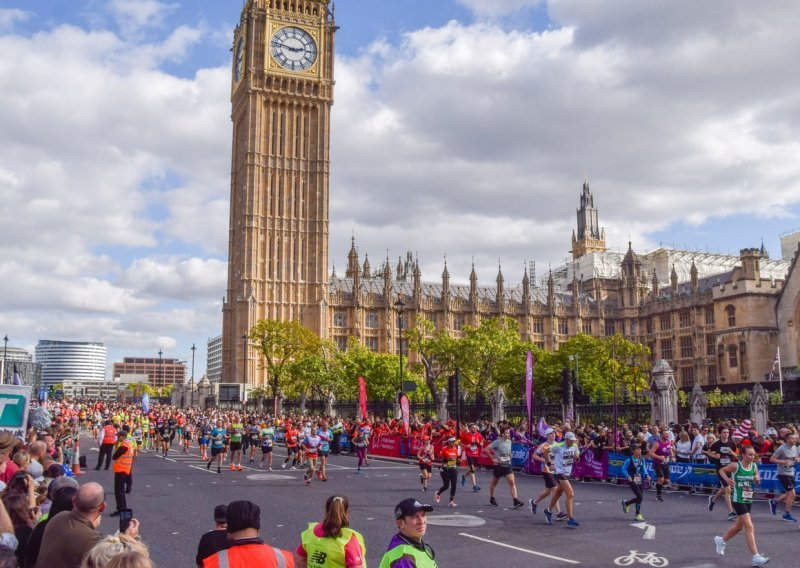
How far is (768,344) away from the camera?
6512cm

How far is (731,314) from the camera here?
69.6 metres

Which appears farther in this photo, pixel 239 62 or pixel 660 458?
pixel 239 62

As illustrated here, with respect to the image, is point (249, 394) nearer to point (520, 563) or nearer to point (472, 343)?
point (472, 343)

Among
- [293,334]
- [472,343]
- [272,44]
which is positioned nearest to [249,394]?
[293,334]

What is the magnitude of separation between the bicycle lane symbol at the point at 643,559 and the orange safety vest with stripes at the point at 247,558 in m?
7.32

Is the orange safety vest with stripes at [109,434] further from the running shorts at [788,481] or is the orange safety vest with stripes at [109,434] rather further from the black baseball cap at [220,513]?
the running shorts at [788,481]

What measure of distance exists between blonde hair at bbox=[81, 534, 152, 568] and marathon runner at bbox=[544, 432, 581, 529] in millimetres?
11412

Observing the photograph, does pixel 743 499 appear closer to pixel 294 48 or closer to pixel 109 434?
pixel 109 434

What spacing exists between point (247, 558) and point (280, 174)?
82.1 meters

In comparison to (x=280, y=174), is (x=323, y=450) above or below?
below

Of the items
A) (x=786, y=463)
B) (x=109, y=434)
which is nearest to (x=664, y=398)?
(x=786, y=463)

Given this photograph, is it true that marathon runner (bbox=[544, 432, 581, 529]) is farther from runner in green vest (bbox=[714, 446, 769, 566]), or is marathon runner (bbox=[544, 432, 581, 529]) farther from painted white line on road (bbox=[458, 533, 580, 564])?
runner in green vest (bbox=[714, 446, 769, 566])

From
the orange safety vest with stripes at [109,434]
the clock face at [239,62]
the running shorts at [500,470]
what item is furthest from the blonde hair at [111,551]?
the clock face at [239,62]

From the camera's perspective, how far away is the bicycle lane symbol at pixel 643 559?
10.8 meters
